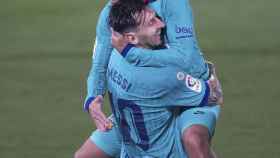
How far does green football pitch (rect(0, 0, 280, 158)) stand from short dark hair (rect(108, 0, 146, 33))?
121 inches

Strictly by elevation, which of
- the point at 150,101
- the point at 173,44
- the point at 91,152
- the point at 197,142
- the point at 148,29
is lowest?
the point at 91,152

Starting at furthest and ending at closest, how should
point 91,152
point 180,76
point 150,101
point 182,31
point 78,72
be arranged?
point 78,72 < point 91,152 < point 150,101 < point 180,76 < point 182,31

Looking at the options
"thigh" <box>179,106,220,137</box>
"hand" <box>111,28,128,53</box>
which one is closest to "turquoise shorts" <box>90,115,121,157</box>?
"thigh" <box>179,106,220,137</box>

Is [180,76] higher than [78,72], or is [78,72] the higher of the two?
[180,76]

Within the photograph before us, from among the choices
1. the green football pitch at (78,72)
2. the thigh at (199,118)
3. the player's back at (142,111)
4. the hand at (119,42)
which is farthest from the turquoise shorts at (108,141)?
the green football pitch at (78,72)

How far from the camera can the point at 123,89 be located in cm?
684

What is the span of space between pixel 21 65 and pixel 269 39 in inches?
124

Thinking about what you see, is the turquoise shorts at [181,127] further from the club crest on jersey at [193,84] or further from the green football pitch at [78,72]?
the green football pitch at [78,72]

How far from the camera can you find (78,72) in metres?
12.1

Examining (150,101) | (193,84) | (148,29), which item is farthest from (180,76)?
(148,29)

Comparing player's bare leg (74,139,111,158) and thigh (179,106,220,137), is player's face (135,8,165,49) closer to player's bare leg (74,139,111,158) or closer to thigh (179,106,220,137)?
thigh (179,106,220,137)

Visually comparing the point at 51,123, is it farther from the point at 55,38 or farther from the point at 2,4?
the point at 2,4

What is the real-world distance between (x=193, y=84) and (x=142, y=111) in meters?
0.36

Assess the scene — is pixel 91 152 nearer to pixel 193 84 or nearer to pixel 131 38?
pixel 193 84
